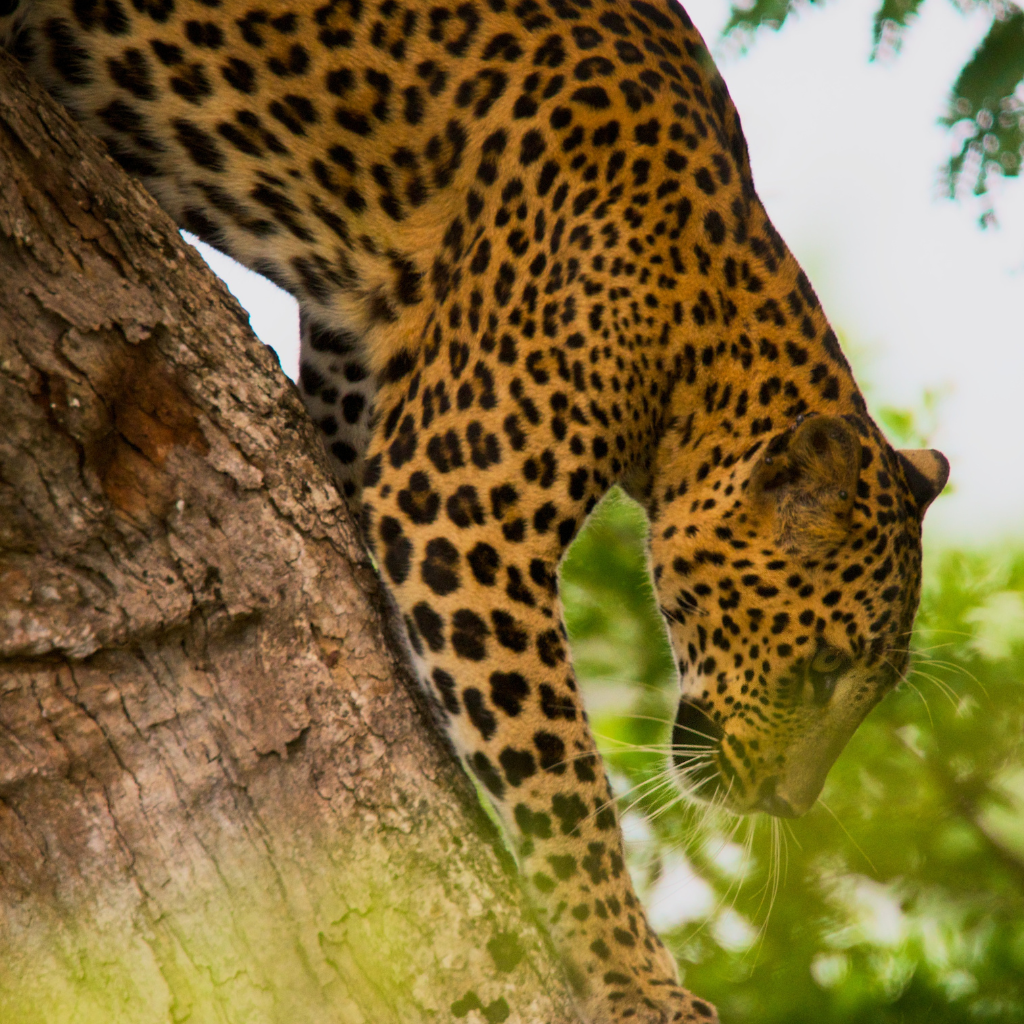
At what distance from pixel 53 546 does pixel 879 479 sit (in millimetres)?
2746

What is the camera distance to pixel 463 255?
4.09m

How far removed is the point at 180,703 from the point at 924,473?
301 cm

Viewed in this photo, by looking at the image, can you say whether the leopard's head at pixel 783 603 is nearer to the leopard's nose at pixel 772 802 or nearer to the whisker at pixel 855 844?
the leopard's nose at pixel 772 802

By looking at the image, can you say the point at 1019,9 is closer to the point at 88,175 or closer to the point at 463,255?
the point at 463,255

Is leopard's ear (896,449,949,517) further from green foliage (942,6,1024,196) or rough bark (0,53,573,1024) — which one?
rough bark (0,53,573,1024)

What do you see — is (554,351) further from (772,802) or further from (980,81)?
(772,802)

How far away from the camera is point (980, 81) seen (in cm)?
308

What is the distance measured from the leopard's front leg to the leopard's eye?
984mm

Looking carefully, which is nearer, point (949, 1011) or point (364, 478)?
point (949, 1011)

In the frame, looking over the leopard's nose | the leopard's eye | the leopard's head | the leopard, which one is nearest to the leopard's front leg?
the leopard

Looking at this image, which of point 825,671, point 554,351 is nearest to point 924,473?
point 825,671

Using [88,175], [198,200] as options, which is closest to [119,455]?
[88,175]

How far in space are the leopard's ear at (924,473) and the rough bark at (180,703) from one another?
2212 mm

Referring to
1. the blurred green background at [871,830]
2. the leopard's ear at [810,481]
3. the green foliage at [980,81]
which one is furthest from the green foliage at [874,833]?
the green foliage at [980,81]
